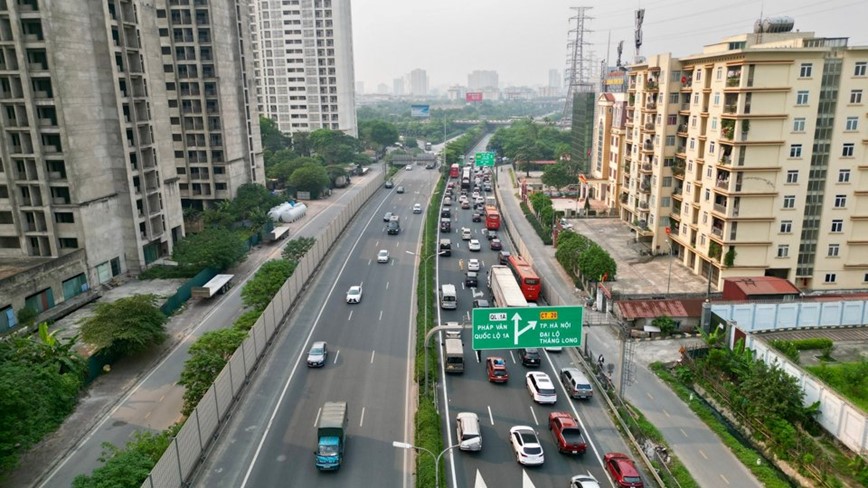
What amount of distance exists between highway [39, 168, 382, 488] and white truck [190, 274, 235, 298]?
2659 mm

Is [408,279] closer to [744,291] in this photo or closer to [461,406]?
[461,406]

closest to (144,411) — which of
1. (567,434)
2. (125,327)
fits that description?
(125,327)

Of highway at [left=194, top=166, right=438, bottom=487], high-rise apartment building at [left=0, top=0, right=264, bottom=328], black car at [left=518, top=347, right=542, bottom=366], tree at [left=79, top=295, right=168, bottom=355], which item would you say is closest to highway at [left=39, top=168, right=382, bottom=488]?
tree at [left=79, top=295, right=168, bottom=355]

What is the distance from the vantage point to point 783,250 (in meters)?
60.5

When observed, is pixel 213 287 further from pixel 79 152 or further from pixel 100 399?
pixel 100 399

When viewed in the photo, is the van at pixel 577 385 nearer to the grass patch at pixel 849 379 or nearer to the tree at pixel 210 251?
the grass patch at pixel 849 379

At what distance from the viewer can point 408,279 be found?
7038cm

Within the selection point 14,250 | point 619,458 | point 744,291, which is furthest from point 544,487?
point 14,250

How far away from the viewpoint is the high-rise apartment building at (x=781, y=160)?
5638cm

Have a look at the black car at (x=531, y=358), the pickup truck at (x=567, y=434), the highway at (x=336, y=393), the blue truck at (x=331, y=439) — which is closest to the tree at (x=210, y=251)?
the highway at (x=336, y=393)

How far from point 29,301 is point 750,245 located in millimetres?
71244

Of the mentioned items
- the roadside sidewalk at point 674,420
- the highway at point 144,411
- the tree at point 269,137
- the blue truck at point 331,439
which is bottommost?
the roadside sidewalk at point 674,420

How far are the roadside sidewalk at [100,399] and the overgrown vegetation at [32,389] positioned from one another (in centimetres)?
105

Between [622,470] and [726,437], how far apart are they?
10.1 metres
